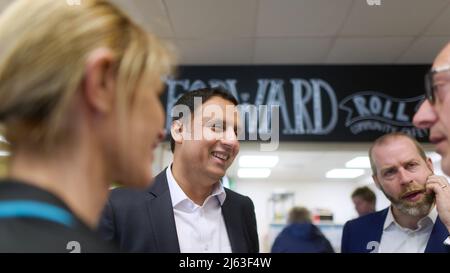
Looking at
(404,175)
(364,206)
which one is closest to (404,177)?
(404,175)

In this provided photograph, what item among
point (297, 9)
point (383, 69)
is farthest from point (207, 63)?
point (383, 69)

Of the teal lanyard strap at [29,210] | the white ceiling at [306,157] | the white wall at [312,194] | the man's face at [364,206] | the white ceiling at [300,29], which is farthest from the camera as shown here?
the white wall at [312,194]

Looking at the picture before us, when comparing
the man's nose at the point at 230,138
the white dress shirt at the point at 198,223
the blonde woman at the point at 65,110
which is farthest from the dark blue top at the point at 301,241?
the blonde woman at the point at 65,110

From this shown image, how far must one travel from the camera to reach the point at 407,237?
1464 mm

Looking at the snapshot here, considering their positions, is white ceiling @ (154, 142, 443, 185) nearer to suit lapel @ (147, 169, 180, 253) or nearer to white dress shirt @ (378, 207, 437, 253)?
white dress shirt @ (378, 207, 437, 253)

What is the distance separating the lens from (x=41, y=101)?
478mm

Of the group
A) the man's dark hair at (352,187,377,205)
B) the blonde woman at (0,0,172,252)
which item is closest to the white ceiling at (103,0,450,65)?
the man's dark hair at (352,187,377,205)

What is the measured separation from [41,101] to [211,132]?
0.84 m

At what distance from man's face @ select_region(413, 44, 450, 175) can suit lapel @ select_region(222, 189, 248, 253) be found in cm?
65

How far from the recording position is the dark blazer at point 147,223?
105cm

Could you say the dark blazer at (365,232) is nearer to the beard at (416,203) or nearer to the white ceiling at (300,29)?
the beard at (416,203)

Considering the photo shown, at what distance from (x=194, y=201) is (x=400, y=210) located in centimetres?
86

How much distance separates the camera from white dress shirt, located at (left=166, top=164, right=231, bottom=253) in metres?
1.18
